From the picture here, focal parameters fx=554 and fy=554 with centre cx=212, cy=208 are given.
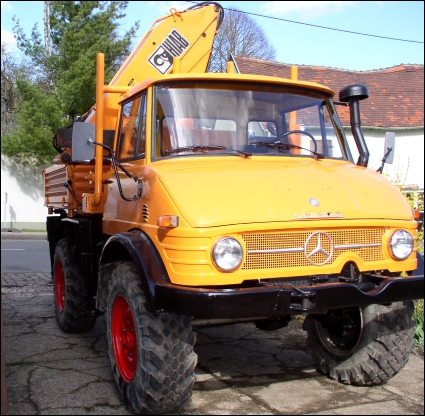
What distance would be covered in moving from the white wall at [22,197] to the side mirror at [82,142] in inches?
190

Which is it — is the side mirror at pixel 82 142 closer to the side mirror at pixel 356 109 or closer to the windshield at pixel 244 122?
the windshield at pixel 244 122

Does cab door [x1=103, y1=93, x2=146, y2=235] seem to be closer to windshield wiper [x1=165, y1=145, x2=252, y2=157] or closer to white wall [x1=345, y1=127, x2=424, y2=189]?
windshield wiper [x1=165, y1=145, x2=252, y2=157]

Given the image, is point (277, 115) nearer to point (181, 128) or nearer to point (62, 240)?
point (181, 128)

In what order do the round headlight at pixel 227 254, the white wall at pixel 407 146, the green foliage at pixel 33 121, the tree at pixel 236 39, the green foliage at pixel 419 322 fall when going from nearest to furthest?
the round headlight at pixel 227 254 → the green foliage at pixel 419 322 → the green foliage at pixel 33 121 → the tree at pixel 236 39 → the white wall at pixel 407 146

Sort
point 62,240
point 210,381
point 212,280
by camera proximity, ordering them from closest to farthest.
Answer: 1. point 212,280
2. point 210,381
3. point 62,240

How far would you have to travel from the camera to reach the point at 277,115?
15.5 ft

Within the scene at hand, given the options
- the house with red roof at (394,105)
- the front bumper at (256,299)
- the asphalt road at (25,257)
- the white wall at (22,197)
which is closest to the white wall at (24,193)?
the white wall at (22,197)

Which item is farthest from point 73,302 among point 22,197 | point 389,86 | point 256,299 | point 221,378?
point 389,86

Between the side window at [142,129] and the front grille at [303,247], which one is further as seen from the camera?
the side window at [142,129]

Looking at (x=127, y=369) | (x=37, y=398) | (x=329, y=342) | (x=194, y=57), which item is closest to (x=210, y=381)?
(x=127, y=369)

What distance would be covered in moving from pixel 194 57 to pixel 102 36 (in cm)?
114

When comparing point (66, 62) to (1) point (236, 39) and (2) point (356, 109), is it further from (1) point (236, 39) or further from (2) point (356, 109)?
(2) point (356, 109)

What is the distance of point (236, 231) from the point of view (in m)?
3.40

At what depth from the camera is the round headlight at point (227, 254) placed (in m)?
3.37
